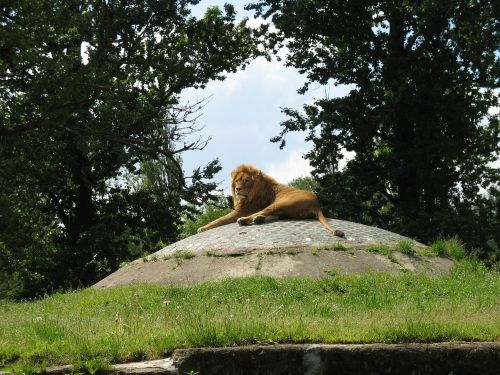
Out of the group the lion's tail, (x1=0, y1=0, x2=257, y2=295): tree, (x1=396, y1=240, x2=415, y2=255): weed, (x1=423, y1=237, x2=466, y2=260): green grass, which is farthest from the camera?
(x1=0, y1=0, x2=257, y2=295): tree

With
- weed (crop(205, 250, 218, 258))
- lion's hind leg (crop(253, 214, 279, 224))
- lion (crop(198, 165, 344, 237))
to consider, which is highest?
lion (crop(198, 165, 344, 237))

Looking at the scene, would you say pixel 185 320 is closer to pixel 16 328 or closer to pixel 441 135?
pixel 16 328

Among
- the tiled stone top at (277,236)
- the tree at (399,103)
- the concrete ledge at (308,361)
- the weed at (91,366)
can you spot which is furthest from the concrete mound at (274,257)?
the tree at (399,103)

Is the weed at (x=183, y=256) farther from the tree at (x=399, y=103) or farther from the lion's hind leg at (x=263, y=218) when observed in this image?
the tree at (x=399, y=103)

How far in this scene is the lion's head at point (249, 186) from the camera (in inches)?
601

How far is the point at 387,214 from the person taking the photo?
26.0 meters

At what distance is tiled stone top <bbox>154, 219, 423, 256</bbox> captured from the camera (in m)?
13.7

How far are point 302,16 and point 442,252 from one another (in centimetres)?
1347

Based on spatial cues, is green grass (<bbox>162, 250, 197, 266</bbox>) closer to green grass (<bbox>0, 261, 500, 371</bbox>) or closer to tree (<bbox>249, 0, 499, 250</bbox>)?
green grass (<bbox>0, 261, 500, 371</bbox>)

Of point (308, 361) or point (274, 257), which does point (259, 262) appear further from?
point (308, 361)

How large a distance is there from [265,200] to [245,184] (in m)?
0.54

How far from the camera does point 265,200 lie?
15.5m

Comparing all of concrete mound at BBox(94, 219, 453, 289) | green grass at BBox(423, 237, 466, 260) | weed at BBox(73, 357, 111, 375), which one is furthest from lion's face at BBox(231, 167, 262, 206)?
weed at BBox(73, 357, 111, 375)

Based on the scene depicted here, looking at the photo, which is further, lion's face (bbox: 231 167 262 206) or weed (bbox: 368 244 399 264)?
lion's face (bbox: 231 167 262 206)
